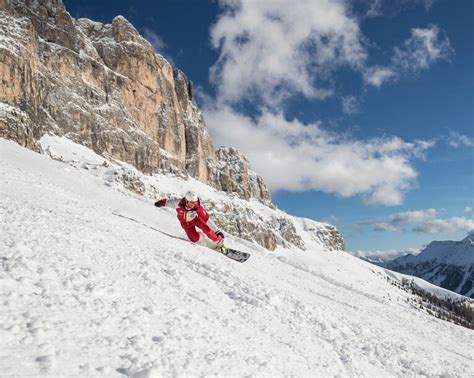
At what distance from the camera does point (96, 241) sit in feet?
34.0

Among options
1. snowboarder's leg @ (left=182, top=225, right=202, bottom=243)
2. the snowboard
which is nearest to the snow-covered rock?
snowboarder's leg @ (left=182, top=225, right=202, bottom=243)

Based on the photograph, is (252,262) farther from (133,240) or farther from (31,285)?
(31,285)

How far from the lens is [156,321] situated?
631 cm

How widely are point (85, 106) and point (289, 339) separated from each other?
109367 millimetres

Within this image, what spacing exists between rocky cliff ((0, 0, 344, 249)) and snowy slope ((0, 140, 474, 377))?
54.9 m

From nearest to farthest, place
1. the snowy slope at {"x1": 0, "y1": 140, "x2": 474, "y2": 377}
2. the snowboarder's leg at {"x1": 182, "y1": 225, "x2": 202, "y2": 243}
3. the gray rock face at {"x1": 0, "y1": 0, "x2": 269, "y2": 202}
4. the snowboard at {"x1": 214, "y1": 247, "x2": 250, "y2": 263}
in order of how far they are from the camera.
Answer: the snowy slope at {"x1": 0, "y1": 140, "x2": 474, "y2": 377} < the snowboard at {"x1": 214, "y1": 247, "x2": 250, "y2": 263} < the snowboarder's leg at {"x1": 182, "y1": 225, "x2": 202, "y2": 243} < the gray rock face at {"x1": 0, "y1": 0, "x2": 269, "y2": 202}

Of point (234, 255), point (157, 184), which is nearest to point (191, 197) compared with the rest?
point (234, 255)

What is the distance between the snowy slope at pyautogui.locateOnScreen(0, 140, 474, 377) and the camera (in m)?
4.95

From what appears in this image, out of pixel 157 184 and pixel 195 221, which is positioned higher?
pixel 157 184

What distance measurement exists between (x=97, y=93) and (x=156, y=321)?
11761cm

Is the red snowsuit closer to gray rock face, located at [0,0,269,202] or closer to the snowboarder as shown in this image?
the snowboarder

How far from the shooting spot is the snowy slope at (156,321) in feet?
16.3

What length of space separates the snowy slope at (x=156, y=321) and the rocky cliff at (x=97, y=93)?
180 feet

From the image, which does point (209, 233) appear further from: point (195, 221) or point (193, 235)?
point (195, 221)
